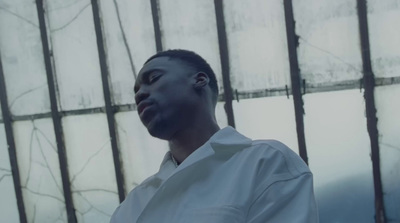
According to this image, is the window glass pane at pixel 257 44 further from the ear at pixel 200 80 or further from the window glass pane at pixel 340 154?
the ear at pixel 200 80

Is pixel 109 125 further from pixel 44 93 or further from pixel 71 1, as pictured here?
pixel 71 1

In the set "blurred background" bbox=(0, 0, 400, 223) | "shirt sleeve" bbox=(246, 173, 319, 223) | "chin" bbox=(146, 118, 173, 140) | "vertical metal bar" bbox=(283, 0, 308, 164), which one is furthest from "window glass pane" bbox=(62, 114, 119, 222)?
→ "shirt sleeve" bbox=(246, 173, 319, 223)

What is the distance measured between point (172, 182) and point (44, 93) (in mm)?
1544

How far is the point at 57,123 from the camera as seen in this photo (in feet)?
8.30

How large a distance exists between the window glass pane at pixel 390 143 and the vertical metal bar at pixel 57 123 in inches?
60.7

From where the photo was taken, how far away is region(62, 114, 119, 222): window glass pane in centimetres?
248

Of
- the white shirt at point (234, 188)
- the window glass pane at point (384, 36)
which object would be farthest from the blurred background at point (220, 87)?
the white shirt at point (234, 188)

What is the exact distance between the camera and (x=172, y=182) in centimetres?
120

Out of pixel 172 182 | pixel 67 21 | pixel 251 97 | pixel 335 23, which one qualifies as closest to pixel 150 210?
pixel 172 182

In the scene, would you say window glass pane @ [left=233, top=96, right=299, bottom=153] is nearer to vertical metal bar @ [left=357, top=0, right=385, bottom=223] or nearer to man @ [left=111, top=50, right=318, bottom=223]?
vertical metal bar @ [left=357, top=0, right=385, bottom=223]

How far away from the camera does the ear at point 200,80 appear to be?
141 cm

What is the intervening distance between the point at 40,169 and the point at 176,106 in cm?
153

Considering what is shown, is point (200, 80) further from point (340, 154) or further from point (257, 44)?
point (340, 154)

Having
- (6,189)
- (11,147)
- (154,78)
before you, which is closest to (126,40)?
(11,147)
